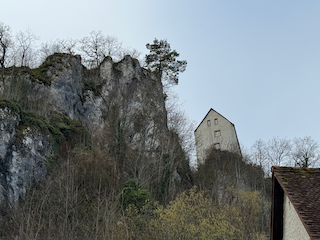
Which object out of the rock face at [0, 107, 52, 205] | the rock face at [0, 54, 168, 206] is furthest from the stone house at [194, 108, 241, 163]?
the rock face at [0, 107, 52, 205]

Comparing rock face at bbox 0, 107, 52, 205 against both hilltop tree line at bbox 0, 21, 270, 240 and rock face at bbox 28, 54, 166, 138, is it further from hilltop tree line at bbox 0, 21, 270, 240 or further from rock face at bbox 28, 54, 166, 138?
rock face at bbox 28, 54, 166, 138

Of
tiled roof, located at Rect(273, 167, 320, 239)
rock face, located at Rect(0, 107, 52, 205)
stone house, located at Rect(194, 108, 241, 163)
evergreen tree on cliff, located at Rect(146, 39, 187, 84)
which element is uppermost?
evergreen tree on cliff, located at Rect(146, 39, 187, 84)

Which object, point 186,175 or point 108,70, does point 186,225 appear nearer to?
point 186,175

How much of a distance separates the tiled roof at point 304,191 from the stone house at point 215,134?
101ft

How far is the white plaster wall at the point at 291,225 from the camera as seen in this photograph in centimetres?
735

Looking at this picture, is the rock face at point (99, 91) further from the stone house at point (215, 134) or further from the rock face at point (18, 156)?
the stone house at point (215, 134)

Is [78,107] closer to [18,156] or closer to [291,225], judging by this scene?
[18,156]

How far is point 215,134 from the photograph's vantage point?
141 feet

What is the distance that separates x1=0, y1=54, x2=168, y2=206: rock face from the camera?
63.4ft

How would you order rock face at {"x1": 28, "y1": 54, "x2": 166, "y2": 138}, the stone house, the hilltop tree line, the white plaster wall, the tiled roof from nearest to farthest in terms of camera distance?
the tiled roof < the white plaster wall < the hilltop tree line < rock face at {"x1": 28, "y1": 54, "x2": 166, "y2": 138} < the stone house

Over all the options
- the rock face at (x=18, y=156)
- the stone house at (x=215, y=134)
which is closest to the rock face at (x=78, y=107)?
the rock face at (x=18, y=156)

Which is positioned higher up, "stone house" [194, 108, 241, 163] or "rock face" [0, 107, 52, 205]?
"stone house" [194, 108, 241, 163]

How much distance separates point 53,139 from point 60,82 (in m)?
9.89

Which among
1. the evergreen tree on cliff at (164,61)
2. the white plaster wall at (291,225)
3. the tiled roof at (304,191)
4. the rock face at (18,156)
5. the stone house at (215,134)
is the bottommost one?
the white plaster wall at (291,225)
